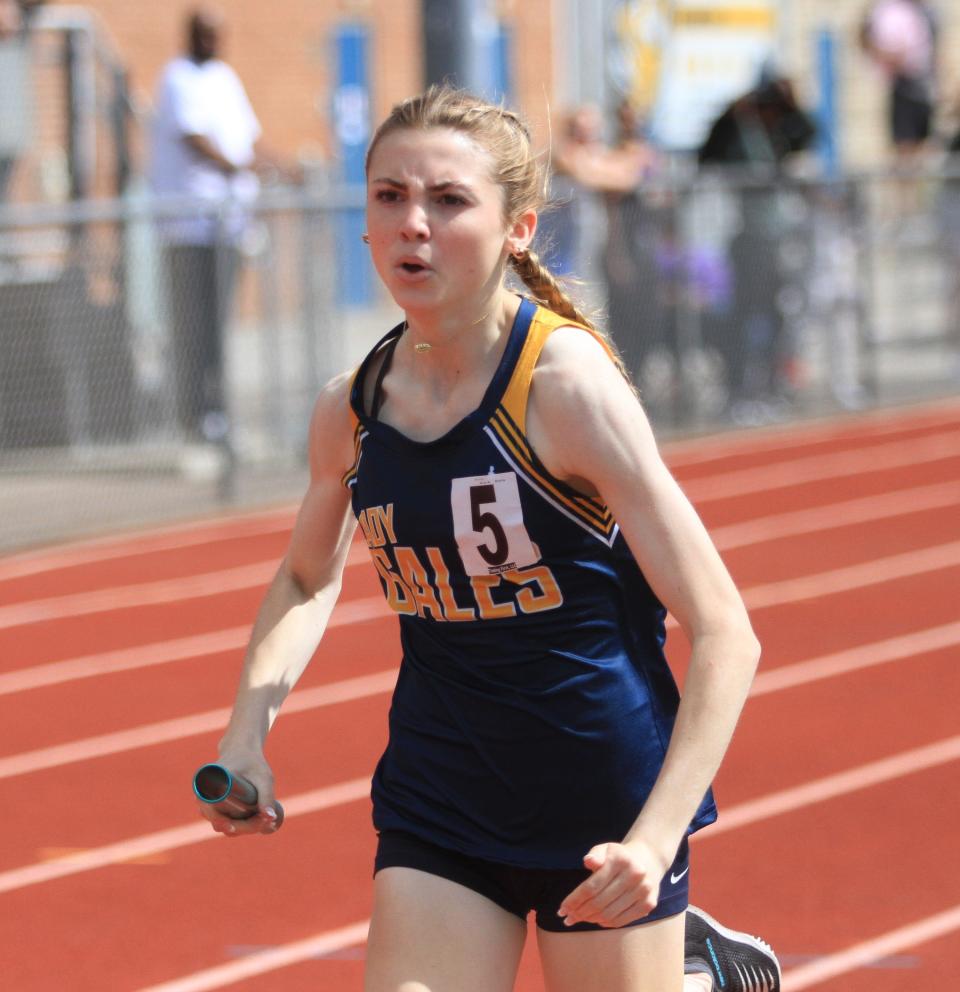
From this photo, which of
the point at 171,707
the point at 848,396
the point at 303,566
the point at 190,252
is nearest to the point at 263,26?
the point at 848,396

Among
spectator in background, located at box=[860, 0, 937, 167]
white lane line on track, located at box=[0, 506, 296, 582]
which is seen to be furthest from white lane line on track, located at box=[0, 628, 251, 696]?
spectator in background, located at box=[860, 0, 937, 167]

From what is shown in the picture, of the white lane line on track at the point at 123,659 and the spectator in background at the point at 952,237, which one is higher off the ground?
the spectator in background at the point at 952,237

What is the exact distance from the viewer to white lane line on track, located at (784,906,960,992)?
4.28 metres

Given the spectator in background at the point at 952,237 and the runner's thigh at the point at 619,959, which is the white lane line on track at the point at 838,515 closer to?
the spectator in background at the point at 952,237

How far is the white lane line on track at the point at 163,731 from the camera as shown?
20.0 ft

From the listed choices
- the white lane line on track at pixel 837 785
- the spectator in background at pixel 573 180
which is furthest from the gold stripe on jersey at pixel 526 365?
the spectator in background at pixel 573 180

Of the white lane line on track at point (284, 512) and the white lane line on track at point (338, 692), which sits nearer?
the white lane line on track at point (338, 692)

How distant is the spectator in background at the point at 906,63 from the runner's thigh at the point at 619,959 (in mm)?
13674

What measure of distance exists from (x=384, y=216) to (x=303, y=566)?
67cm

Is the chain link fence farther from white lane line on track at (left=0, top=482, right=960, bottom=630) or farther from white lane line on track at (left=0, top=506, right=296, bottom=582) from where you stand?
white lane line on track at (left=0, top=482, right=960, bottom=630)

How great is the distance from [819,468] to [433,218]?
8991 millimetres

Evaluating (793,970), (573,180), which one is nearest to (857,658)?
(793,970)

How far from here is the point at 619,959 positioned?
2924 mm

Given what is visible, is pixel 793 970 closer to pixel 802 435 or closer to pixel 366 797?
pixel 366 797
